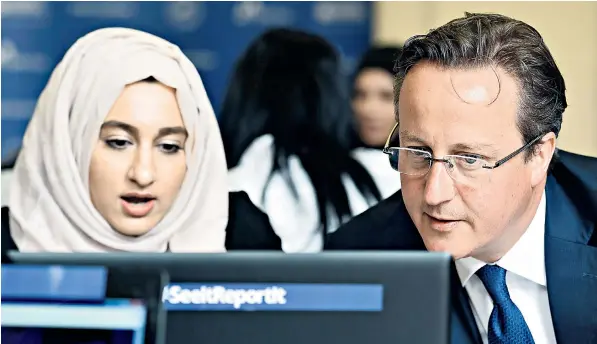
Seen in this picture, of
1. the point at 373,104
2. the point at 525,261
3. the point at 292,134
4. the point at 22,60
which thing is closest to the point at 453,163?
the point at 525,261

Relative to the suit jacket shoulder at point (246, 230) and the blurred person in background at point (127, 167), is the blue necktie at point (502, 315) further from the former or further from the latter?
the blurred person in background at point (127, 167)

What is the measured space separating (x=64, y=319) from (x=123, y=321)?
116mm

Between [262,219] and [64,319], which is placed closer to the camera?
[64,319]

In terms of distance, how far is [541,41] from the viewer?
186 centimetres

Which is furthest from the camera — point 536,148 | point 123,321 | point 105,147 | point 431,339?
point 105,147

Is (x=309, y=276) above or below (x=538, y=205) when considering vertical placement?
below

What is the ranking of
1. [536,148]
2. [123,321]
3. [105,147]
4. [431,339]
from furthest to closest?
[105,147] < [536,148] < [123,321] < [431,339]

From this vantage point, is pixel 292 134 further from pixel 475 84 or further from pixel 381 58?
pixel 475 84

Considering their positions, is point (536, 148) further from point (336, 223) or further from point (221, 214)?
point (221, 214)

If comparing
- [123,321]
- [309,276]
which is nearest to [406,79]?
[309,276]

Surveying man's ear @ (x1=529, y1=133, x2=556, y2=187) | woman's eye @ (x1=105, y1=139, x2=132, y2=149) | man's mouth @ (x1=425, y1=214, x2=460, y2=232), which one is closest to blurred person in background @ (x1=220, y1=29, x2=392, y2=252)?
woman's eye @ (x1=105, y1=139, x2=132, y2=149)

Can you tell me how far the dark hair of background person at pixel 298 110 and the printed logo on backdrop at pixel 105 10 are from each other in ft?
1.00

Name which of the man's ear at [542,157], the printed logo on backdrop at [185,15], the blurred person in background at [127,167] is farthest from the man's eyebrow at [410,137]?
the printed logo on backdrop at [185,15]

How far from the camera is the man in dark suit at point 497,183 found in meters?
1.77
